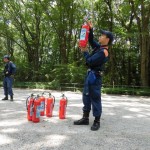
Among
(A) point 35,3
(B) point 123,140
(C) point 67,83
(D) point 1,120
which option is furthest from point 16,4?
(B) point 123,140

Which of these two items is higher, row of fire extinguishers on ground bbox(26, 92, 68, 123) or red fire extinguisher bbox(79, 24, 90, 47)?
red fire extinguisher bbox(79, 24, 90, 47)

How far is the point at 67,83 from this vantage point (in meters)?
22.9

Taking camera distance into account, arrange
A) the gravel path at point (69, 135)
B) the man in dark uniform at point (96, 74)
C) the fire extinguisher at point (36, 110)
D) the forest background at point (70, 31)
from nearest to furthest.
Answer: the gravel path at point (69, 135)
the man in dark uniform at point (96, 74)
the fire extinguisher at point (36, 110)
the forest background at point (70, 31)

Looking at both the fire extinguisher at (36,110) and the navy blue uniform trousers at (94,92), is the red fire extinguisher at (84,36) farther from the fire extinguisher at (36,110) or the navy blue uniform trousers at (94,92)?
the fire extinguisher at (36,110)

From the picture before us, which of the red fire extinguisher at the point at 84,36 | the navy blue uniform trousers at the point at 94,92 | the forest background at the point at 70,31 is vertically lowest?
the navy blue uniform trousers at the point at 94,92

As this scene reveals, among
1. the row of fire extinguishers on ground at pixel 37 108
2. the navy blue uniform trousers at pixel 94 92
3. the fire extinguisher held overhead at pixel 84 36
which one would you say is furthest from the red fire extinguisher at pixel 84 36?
the row of fire extinguishers on ground at pixel 37 108

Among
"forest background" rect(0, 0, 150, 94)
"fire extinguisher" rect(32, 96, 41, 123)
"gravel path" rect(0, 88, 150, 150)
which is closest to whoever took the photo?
"gravel path" rect(0, 88, 150, 150)

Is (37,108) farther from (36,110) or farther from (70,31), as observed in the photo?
(70,31)

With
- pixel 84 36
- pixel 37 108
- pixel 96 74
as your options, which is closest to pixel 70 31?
pixel 37 108

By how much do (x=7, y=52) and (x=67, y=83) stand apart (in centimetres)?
1988

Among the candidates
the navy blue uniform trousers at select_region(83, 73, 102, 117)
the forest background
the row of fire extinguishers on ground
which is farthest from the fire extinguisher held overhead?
the forest background

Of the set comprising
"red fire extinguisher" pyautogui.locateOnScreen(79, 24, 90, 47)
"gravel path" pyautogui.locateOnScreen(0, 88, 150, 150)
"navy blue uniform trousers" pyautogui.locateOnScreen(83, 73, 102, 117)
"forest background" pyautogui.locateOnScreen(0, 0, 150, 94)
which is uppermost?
"forest background" pyautogui.locateOnScreen(0, 0, 150, 94)

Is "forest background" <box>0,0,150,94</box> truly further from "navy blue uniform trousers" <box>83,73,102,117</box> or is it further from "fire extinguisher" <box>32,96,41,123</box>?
"navy blue uniform trousers" <box>83,73,102,117</box>

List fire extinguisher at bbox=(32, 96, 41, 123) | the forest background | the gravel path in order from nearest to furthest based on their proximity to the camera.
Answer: the gravel path < fire extinguisher at bbox=(32, 96, 41, 123) < the forest background
